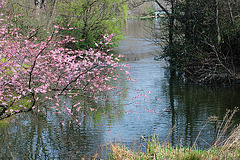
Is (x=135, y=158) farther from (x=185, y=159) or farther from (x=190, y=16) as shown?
(x=190, y=16)

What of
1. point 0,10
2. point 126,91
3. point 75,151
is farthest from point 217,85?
point 0,10

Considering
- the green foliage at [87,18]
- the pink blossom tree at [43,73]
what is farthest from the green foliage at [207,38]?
the green foliage at [87,18]

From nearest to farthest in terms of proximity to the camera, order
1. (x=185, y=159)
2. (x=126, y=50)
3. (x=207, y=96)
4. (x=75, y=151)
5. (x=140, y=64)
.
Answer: (x=185, y=159), (x=75, y=151), (x=207, y=96), (x=140, y=64), (x=126, y=50)

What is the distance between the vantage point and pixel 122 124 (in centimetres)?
974

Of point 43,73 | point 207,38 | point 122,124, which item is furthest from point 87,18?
point 43,73

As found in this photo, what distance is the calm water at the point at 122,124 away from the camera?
7.88 metres

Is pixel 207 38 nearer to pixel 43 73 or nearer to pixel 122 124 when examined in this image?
pixel 122 124

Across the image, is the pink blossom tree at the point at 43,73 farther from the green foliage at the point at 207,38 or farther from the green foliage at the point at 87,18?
the green foliage at the point at 87,18

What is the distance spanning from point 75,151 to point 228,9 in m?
10.9

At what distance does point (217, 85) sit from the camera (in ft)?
50.5

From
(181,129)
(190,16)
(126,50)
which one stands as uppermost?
(190,16)

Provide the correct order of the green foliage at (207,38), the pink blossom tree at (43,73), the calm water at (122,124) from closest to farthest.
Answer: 1. the pink blossom tree at (43,73)
2. the calm water at (122,124)
3. the green foliage at (207,38)

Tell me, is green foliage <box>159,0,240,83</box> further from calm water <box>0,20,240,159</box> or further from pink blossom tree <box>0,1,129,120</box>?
pink blossom tree <box>0,1,129,120</box>

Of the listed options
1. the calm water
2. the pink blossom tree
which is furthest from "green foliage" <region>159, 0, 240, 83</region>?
the pink blossom tree
